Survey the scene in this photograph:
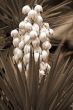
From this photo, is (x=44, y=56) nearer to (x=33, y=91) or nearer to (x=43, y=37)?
(x=43, y=37)

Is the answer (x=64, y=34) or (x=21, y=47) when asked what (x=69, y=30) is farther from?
(x=21, y=47)

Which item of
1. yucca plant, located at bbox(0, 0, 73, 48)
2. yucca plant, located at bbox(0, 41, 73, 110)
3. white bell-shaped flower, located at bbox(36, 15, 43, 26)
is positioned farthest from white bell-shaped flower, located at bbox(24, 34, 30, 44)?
yucca plant, located at bbox(0, 0, 73, 48)

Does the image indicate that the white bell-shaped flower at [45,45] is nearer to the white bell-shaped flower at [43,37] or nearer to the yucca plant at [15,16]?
the white bell-shaped flower at [43,37]

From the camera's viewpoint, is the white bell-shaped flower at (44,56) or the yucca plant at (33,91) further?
the white bell-shaped flower at (44,56)

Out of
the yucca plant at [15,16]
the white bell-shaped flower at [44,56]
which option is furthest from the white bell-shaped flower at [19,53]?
the yucca plant at [15,16]

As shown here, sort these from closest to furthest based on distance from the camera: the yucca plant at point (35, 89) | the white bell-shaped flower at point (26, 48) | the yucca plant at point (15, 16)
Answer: the yucca plant at point (35, 89) < the white bell-shaped flower at point (26, 48) < the yucca plant at point (15, 16)

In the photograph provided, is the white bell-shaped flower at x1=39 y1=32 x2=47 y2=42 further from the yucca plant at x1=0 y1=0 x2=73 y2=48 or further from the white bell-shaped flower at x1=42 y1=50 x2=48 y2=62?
the yucca plant at x1=0 y1=0 x2=73 y2=48

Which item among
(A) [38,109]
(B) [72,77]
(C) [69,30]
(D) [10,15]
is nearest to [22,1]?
(D) [10,15]

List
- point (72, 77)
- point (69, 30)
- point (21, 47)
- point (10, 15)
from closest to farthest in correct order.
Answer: point (72, 77) → point (21, 47) → point (10, 15) → point (69, 30)

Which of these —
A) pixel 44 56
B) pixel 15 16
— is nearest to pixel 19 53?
pixel 44 56
